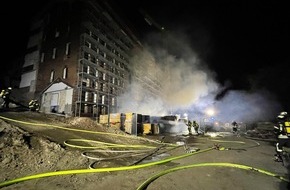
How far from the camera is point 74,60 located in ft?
84.7

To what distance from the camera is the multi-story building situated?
2506cm

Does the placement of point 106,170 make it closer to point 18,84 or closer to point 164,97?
point 18,84

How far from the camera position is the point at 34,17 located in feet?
112

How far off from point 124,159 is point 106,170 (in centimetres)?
179

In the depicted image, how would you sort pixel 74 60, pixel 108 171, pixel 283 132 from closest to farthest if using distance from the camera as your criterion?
pixel 108 171
pixel 283 132
pixel 74 60

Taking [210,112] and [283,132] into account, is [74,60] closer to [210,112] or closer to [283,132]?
[283,132]

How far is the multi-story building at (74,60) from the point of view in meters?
25.1

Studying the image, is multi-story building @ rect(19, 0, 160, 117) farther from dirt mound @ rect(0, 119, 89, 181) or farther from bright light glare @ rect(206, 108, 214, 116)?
dirt mound @ rect(0, 119, 89, 181)

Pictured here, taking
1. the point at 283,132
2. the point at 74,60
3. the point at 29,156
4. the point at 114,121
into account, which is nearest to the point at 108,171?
the point at 29,156

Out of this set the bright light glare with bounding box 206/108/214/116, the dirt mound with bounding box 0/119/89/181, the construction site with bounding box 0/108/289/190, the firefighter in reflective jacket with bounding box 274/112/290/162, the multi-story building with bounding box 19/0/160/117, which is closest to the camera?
the construction site with bounding box 0/108/289/190

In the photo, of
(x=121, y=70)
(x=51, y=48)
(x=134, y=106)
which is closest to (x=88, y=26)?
(x=51, y=48)

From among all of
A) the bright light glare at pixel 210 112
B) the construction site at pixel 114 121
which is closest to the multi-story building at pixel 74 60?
the construction site at pixel 114 121

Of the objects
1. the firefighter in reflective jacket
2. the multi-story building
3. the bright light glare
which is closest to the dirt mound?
the firefighter in reflective jacket

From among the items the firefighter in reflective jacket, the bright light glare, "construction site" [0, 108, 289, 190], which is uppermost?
the bright light glare
